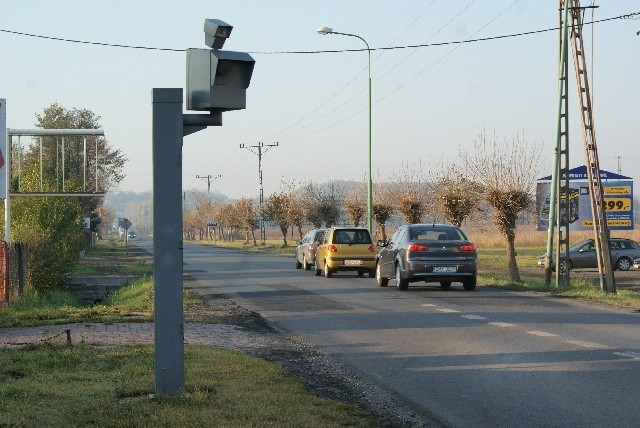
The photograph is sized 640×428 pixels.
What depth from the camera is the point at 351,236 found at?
35812mm

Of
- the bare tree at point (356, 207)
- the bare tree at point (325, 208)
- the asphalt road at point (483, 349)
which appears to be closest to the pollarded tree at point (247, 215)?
the bare tree at point (325, 208)

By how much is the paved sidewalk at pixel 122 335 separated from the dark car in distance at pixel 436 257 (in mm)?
9574

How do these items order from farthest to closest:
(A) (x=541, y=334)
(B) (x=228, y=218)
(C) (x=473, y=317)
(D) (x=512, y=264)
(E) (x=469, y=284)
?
(B) (x=228, y=218), (D) (x=512, y=264), (E) (x=469, y=284), (C) (x=473, y=317), (A) (x=541, y=334)

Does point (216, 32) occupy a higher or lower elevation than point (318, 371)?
higher

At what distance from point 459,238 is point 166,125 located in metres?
18.4

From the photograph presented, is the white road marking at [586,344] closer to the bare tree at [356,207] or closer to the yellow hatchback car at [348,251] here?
the yellow hatchback car at [348,251]

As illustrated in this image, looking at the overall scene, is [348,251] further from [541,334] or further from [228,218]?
[228,218]

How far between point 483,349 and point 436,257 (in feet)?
40.6

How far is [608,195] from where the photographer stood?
1697 inches

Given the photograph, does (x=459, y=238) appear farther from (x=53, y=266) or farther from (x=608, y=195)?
(x=608, y=195)

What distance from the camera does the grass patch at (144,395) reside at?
8000 mm

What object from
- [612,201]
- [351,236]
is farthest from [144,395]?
[612,201]

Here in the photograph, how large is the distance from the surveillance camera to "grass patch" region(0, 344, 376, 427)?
291 centimetres

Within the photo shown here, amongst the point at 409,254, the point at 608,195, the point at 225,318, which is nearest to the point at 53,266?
the point at 409,254
